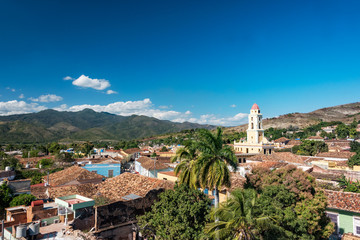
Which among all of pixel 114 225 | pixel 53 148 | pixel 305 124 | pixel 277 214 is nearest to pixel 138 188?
pixel 114 225

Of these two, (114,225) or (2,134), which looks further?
(2,134)

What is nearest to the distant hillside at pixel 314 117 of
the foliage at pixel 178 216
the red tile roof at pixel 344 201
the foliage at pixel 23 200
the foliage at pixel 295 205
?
the red tile roof at pixel 344 201

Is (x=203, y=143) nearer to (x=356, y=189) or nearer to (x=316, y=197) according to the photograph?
(x=316, y=197)

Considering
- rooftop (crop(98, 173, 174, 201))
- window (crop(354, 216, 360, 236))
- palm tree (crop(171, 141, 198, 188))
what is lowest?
window (crop(354, 216, 360, 236))

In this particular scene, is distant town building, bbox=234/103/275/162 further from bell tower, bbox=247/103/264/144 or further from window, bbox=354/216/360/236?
window, bbox=354/216/360/236

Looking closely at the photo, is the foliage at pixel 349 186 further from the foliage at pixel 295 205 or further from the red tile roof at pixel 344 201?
the foliage at pixel 295 205

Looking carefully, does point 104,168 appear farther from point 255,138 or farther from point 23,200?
point 255,138

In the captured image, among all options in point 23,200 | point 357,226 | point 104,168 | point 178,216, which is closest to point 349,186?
point 357,226

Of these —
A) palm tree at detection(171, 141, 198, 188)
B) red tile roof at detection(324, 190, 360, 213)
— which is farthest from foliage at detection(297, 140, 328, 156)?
palm tree at detection(171, 141, 198, 188)
